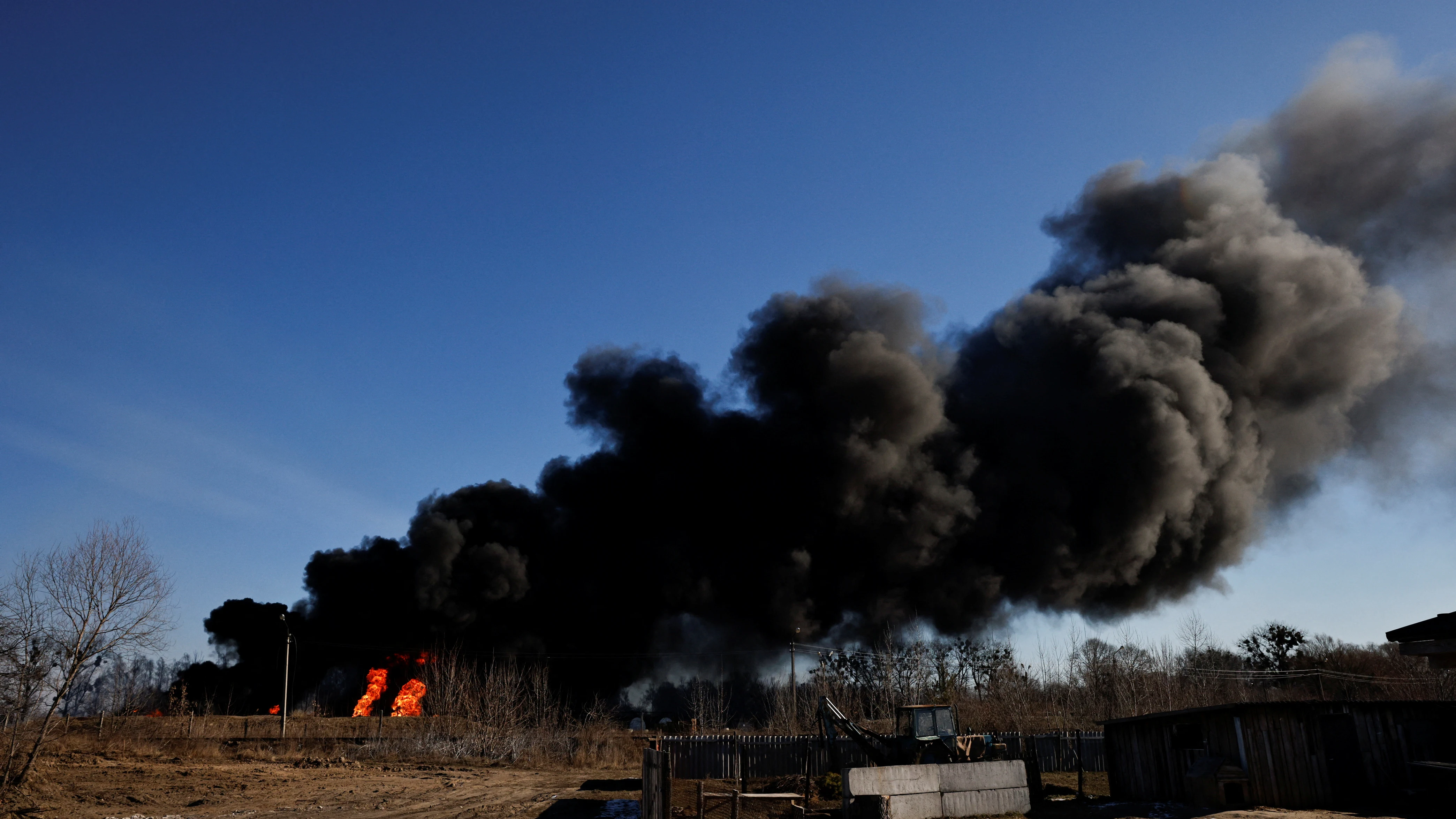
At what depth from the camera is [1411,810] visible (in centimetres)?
2117

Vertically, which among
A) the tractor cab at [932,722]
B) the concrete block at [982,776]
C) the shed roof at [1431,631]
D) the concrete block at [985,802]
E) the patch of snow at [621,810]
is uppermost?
the shed roof at [1431,631]

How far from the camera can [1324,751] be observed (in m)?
22.2

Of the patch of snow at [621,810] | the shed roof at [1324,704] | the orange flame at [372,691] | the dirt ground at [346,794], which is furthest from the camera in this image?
the orange flame at [372,691]

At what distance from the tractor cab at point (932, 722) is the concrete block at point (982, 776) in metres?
2.39

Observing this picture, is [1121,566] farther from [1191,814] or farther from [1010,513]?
[1191,814]

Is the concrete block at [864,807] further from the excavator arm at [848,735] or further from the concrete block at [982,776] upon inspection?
the excavator arm at [848,735]

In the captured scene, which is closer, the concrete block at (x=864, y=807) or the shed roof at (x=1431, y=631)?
the shed roof at (x=1431, y=631)

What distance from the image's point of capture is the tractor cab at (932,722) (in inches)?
1078

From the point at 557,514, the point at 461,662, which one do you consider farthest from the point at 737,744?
the point at 557,514

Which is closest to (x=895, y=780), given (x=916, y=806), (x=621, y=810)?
(x=916, y=806)

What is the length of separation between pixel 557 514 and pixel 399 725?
21.7 meters

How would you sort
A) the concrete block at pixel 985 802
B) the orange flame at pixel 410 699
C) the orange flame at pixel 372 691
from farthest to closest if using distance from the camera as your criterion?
the orange flame at pixel 372 691, the orange flame at pixel 410 699, the concrete block at pixel 985 802

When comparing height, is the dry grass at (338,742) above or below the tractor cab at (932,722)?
below

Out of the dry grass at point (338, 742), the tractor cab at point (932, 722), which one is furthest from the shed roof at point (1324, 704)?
the dry grass at point (338, 742)
